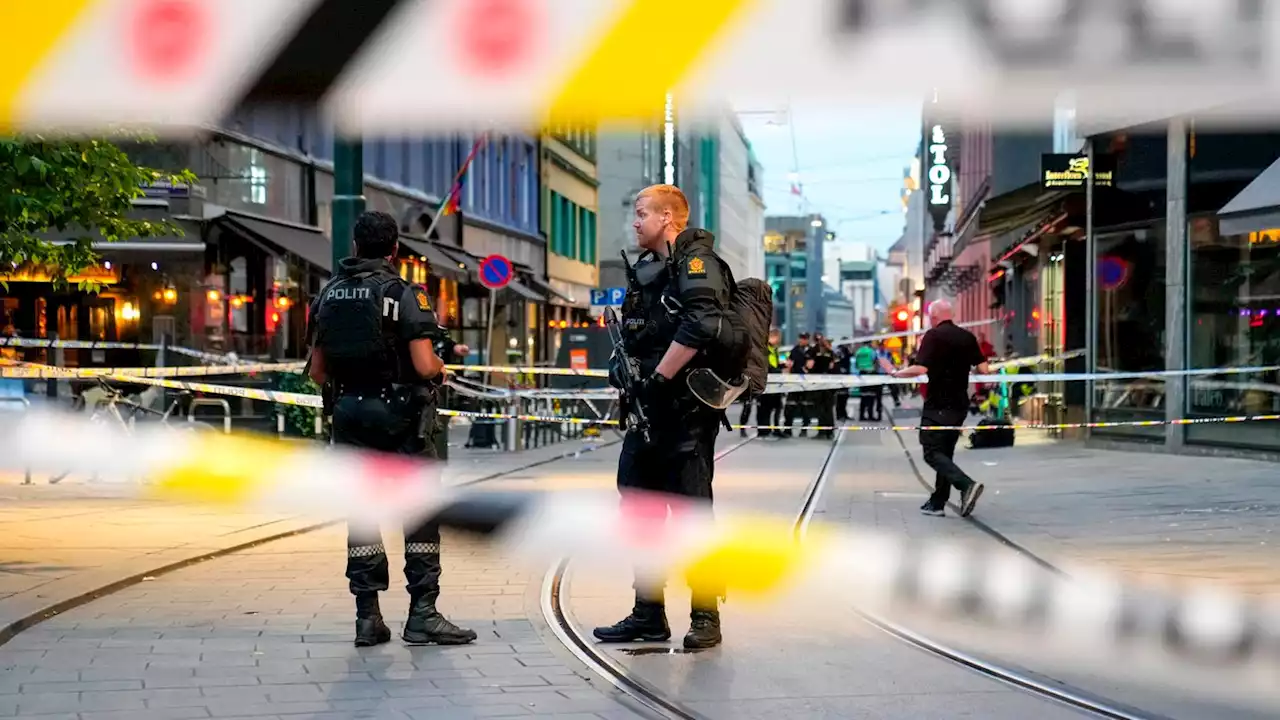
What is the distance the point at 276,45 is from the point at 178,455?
45.2ft

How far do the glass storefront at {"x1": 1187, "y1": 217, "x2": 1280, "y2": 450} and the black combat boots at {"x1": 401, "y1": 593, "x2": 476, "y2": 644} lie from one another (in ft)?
42.0

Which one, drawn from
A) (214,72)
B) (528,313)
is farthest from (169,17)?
(528,313)

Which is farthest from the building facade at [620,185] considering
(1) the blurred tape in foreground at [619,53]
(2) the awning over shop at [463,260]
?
(1) the blurred tape in foreground at [619,53]

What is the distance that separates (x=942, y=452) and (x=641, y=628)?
5.94 meters

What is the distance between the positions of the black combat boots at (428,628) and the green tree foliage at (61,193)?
11.3ft

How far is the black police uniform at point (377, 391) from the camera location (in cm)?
684

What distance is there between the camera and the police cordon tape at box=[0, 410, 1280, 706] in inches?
272

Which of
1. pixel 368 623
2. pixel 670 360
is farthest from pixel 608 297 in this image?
pixel 670 360

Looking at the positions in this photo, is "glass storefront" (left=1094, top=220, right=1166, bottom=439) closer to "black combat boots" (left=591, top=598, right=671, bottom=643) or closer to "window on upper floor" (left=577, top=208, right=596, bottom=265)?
"black combat boots" (left=591, top=598, right=671, bottom=643)

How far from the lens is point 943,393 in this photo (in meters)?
12.8

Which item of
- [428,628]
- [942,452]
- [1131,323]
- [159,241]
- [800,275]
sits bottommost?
[428,628]

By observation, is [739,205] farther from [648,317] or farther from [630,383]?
[630,383]

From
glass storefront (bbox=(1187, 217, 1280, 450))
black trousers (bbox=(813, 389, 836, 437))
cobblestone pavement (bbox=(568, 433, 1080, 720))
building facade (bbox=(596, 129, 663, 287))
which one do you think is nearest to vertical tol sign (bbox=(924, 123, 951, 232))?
building facade (bbox=(596, 129, 663, 287))

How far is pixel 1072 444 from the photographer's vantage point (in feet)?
73.5
